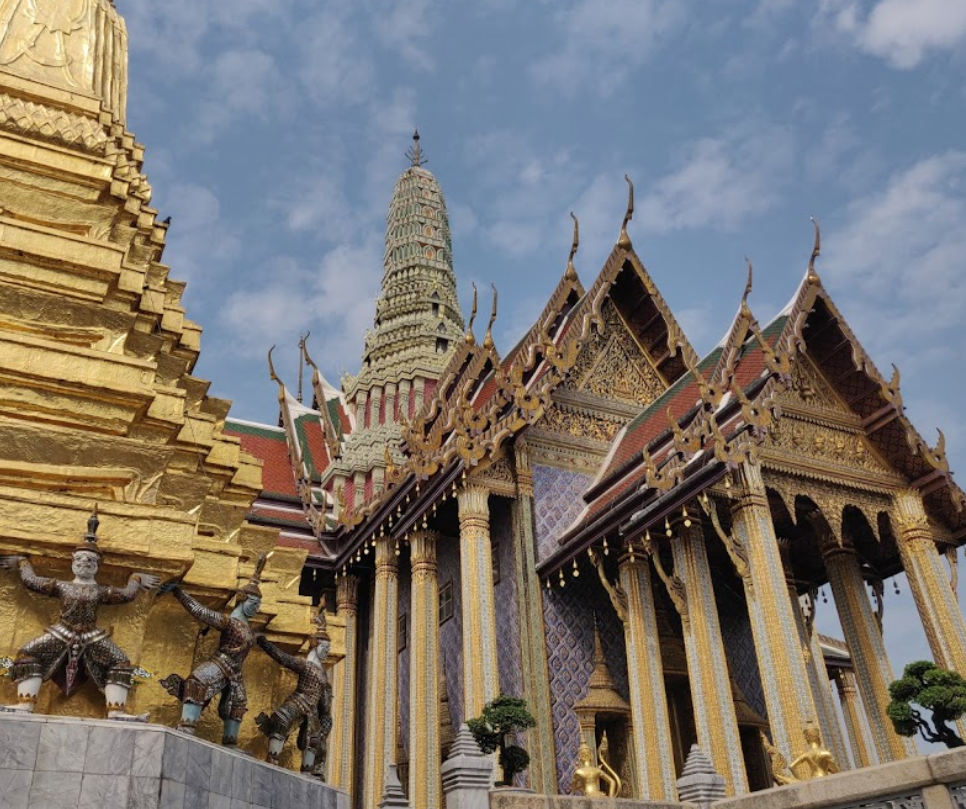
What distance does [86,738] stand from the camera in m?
4.10

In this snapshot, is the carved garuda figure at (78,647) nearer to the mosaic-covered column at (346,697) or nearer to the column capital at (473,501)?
the column capital at (473,501)

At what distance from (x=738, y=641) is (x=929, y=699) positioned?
424 centimetres

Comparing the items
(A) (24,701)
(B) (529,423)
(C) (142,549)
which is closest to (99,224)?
(C) (142,549)

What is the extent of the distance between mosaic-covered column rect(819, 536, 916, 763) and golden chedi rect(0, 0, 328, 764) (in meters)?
6.26

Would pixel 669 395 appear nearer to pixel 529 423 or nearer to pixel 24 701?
pixel 529 423

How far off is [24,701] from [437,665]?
284 inches

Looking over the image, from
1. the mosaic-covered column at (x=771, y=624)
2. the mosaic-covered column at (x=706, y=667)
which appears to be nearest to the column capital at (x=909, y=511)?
the mosaic-covered column at (x=771, y=624)

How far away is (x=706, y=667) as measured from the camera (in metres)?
9.24

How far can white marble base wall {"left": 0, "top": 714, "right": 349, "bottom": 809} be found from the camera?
156 inches

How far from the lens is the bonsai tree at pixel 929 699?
7754 mm

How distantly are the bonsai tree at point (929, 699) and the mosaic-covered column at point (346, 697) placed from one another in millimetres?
6854

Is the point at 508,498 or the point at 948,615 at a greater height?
the point at 508,498

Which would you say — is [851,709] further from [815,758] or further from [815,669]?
[815,758]

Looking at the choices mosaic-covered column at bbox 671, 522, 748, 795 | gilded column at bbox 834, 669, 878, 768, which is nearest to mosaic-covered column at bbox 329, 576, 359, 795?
mosaic-covered column at bbox 671, 522, 748, 795
